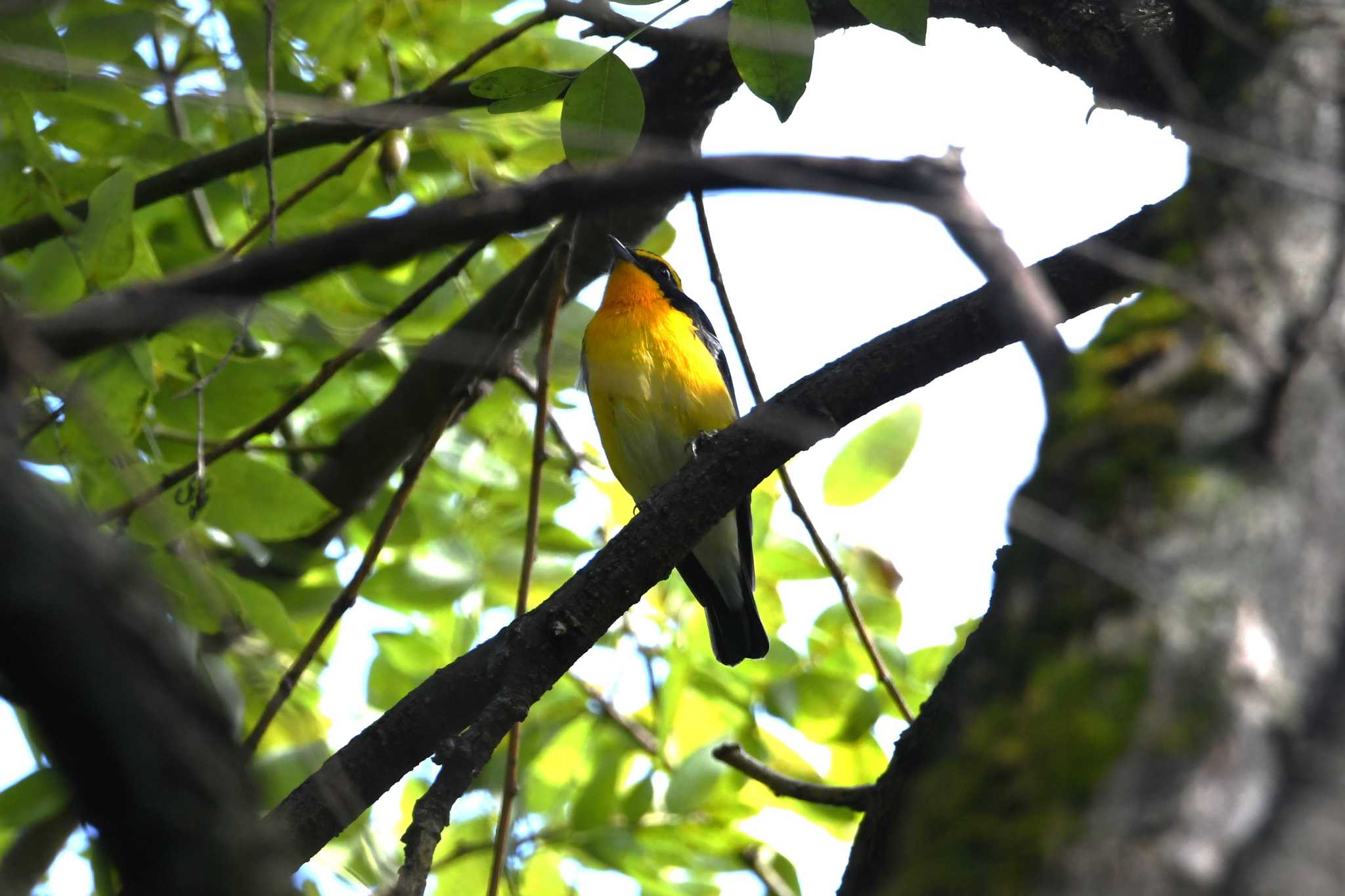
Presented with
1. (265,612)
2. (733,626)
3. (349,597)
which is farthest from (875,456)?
(265,612)

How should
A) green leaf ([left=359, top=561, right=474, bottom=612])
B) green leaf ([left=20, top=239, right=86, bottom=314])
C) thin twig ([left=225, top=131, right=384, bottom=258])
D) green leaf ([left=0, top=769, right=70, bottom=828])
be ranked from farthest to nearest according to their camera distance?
1. green leaf ([left=359, top=561, right=474, bottom=612])
2. green leaf ([left=0, top=769, right=70, bottom=828])
3. thin twig ([left=225, top=131, right=384, bottom=258])
4. green leaf ([left=20, top=239, right=86, bottom=314])

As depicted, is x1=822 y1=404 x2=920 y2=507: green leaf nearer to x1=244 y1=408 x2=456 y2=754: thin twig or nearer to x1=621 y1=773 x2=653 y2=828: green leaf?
x1=621 y1=773 x2=653 y2=828: green leaf

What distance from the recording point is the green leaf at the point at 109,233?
3.28m

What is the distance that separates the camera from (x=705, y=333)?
6.86 meters

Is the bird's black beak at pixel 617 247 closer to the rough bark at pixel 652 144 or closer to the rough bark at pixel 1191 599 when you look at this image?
the rough bark at pixel 652 144

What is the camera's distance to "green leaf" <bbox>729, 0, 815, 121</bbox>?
3.01 meters

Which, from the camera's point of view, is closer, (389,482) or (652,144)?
(652,144)

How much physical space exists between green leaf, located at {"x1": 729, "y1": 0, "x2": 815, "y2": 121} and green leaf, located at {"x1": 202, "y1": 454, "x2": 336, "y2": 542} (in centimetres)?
183

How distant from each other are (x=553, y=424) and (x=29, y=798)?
245 centimetres

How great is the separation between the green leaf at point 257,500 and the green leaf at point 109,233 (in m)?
0.71

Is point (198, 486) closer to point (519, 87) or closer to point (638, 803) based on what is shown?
point (519, 87)

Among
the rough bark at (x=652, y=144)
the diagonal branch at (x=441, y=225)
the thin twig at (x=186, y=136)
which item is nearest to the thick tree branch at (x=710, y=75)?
the rough bark at (x=652, y=144)

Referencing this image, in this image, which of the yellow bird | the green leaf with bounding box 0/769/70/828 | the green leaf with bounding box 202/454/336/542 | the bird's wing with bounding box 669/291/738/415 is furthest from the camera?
the bird's wing with bounding box 669/291/738/415

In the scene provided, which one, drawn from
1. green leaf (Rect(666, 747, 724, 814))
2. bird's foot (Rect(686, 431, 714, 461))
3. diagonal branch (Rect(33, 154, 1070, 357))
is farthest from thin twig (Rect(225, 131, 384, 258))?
diagonal branch (Rect(33, 154, 1070, 357))
